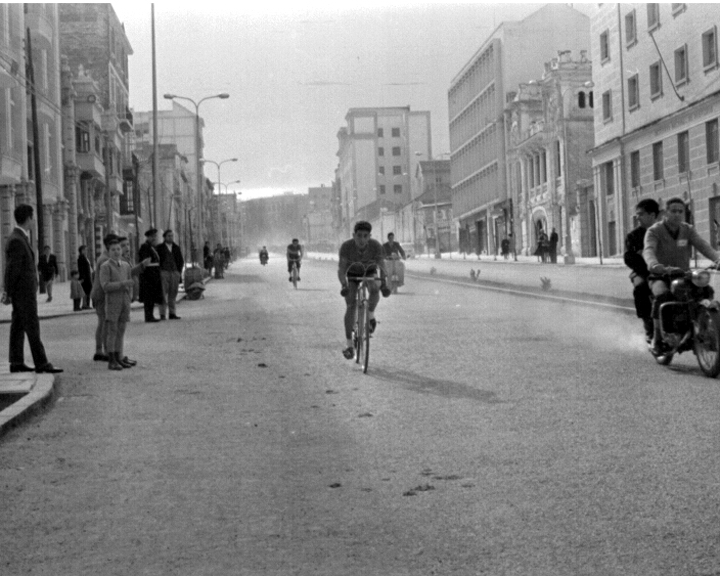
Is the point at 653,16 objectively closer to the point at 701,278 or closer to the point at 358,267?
the point at 358,267

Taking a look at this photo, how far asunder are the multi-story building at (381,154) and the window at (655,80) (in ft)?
336

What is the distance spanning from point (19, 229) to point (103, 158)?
51.6 m

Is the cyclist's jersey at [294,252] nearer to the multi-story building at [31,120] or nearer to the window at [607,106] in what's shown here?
the multi-story building at [31,120]

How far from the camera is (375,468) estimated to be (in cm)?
621

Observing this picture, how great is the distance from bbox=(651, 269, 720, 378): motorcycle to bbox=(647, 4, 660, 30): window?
122ft

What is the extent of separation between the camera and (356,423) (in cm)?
783

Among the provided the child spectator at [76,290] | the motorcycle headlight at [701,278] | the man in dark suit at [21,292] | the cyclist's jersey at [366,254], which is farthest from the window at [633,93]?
the man in dark suit at [21,292]

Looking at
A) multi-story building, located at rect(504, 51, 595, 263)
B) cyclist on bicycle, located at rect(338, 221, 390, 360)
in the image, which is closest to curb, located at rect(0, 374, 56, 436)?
cyclist on bicycle, located at rect(338, 221, 390, 360)

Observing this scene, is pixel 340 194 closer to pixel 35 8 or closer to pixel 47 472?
pixel 35 8

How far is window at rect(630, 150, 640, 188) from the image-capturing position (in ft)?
160

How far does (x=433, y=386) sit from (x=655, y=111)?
38762 mm

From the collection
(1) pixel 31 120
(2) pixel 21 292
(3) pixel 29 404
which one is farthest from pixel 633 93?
(3) pixel 29 404

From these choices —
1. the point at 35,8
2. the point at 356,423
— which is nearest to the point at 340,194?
the point at 35,8

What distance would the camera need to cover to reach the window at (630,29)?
48344 mm
